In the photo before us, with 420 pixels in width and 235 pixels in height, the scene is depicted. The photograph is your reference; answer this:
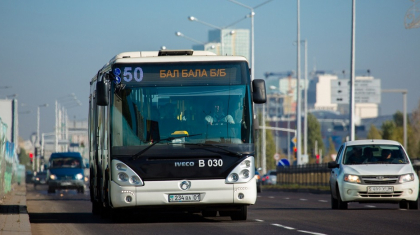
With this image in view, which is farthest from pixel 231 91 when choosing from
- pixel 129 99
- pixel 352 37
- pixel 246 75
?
pixel 352 37

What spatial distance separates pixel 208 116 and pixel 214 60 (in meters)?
1.11

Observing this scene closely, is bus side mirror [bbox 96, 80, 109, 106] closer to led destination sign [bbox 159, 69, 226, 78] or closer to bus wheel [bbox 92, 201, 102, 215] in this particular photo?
led destination sign [bbox 159, 69, 226, 78]

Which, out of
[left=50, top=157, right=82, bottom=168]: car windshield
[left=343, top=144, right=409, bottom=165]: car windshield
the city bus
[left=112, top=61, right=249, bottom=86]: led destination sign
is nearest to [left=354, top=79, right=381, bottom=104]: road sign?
[left=50, top=157, right=82, bottom=168]: car windshield

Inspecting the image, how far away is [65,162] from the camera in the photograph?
146 ft

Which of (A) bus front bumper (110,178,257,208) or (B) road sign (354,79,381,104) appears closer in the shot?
(A) bus front bumper (110,178,257,208)

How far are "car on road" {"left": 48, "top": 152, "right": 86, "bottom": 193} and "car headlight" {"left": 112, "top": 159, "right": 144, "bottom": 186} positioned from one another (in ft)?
92.7

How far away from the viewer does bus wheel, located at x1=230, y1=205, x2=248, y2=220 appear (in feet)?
57.1

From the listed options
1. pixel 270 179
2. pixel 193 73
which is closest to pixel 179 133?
pixel 193 73

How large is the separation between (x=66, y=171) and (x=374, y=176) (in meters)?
25.3

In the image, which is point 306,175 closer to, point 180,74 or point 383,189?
point 383,189

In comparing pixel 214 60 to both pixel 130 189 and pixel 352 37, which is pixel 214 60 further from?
pixel 352 37

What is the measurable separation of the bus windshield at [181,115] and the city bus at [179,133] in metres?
0.02

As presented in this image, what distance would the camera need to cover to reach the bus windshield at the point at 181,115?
16000 millimetres

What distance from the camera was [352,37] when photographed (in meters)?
41.9
